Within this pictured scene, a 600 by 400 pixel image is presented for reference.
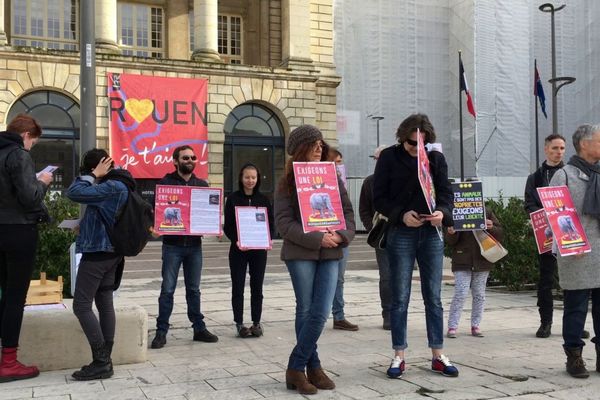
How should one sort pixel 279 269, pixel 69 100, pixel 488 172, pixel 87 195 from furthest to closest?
1. pixel 488 172
2. pixel 69 100
3. pixel 279 269
4. pixel 87 195

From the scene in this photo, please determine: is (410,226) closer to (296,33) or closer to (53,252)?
(53,252)

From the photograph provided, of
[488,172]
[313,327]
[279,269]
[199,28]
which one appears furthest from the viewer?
[488,172]

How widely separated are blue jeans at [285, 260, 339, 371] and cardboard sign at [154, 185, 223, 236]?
82.5 inches

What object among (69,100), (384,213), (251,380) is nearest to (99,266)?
(251,380)

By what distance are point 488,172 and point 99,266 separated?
2735cm

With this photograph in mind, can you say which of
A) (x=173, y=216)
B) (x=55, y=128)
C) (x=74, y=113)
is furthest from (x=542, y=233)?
(x=74, y=113)

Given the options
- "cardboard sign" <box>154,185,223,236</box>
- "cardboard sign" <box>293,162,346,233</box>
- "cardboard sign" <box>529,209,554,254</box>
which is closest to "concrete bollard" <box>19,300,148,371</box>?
"cardboard sign" <box>154,185,223,236</box>

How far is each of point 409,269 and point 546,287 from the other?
2.64 meters

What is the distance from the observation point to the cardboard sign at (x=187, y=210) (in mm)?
6535

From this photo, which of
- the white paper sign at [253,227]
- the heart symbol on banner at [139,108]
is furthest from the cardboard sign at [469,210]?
the heart symbol on banner at [139,108]

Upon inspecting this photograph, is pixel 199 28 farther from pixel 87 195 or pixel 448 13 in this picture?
pixel 87 195

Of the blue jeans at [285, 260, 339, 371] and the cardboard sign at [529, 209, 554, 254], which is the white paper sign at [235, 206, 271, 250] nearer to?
the blue jeans at [285, 260, 339, 371]

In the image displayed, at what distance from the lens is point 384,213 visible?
5164 mm

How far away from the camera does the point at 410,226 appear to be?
5.03 meters
